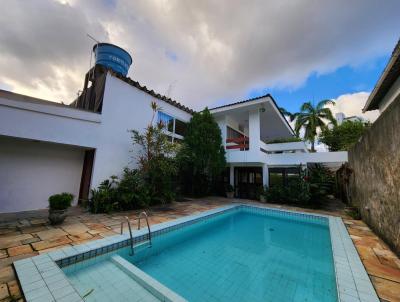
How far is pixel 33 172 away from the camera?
7.70m

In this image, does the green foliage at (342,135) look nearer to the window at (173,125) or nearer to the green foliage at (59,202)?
the window at (173,125)

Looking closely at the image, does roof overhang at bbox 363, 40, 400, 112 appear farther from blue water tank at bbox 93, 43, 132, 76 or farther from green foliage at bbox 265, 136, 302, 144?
blue water tank at bbox 93, 43, 132, 76

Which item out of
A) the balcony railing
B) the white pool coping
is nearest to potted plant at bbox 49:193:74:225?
the white pool coping

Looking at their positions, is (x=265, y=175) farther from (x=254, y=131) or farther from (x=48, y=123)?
(x=48, y=123)

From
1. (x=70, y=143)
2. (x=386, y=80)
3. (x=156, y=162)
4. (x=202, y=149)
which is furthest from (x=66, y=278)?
(x=386, y=80)

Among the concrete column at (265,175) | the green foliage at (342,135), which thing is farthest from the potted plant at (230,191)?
the green foliage at (342,135)

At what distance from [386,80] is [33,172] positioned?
15.5 m

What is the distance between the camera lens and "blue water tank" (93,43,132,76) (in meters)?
10.1

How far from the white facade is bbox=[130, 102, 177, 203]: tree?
0.96 meters

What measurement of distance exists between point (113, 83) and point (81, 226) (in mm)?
6852

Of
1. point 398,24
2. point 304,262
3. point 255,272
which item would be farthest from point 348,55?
point 255,272

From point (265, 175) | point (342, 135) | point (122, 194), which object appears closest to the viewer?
point (122, 194)

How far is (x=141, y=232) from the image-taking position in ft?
17.2

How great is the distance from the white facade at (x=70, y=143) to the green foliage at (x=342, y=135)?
15912mm
